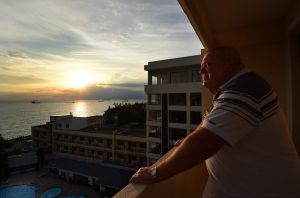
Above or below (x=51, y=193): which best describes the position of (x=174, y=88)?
above

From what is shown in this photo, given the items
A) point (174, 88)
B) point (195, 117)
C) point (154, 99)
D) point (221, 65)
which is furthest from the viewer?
point (154, 99)

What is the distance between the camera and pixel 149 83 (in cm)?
1492

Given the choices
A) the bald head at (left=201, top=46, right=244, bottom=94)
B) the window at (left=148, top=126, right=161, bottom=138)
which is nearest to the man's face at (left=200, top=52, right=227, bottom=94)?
the bald head at (left=201, top=46, right=244, bottom=94)

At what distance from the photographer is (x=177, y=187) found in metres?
1.37

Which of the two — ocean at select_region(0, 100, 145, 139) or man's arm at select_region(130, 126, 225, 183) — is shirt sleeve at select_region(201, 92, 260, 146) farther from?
ocean at select_region(0, 100, 145, 139)

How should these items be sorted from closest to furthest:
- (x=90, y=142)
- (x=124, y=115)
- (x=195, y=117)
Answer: (x=195, y=117)
(x=90, y=142)
(x=124, y=115)

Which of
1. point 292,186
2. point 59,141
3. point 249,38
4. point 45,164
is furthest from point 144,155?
point 292,186

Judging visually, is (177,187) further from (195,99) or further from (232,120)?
(195,99)

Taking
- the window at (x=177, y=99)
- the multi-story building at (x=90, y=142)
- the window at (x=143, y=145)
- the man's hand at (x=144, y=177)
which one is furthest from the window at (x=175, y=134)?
the man's hand at (x=144, y=177)

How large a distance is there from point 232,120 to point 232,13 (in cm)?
145

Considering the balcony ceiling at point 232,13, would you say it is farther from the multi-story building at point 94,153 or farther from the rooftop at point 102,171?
the multi-story building at point 94,153

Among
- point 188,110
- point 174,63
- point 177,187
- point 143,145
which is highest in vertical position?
point 174,63

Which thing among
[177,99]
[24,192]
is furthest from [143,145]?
[24,192]

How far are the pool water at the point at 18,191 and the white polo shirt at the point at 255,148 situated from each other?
1634 cm
